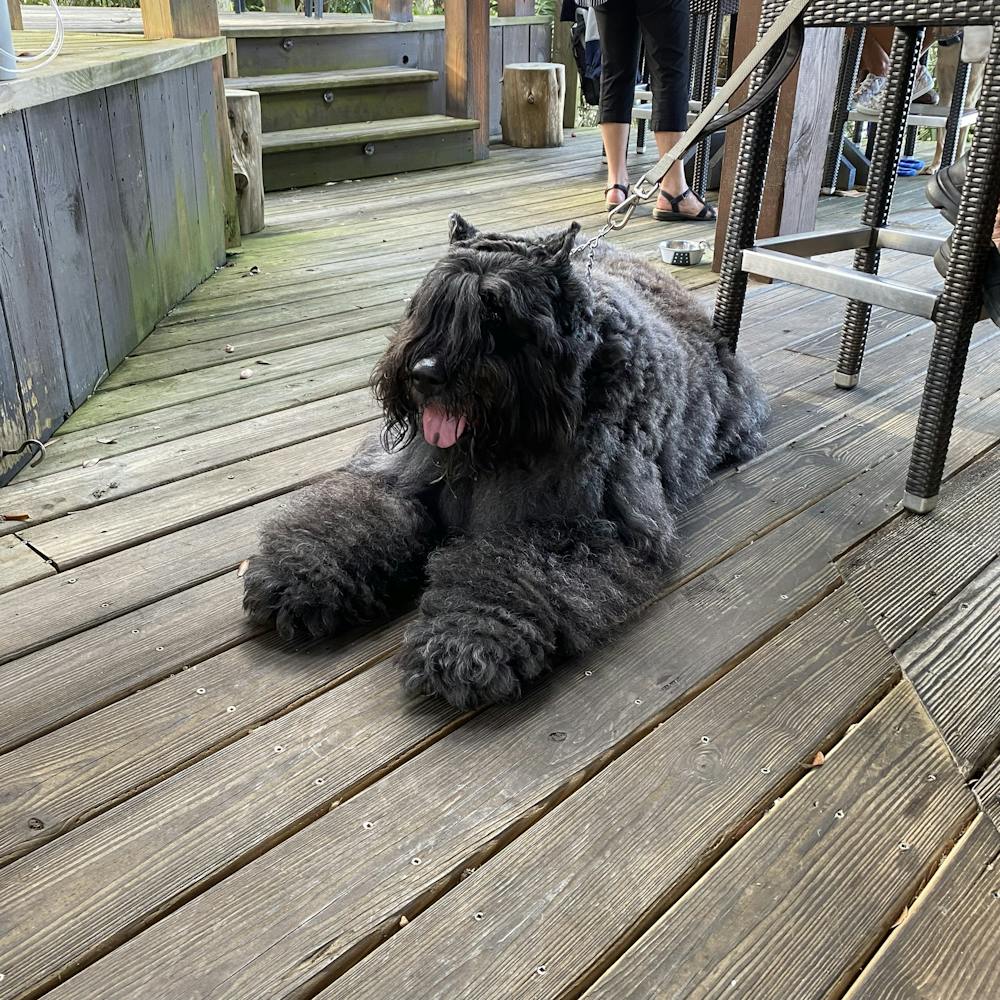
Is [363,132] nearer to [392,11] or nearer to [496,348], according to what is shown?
[392,11]

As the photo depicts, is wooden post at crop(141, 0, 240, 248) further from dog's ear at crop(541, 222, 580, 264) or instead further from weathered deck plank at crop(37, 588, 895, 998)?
weathered deck plank at crop(37, 588, 895, 998)

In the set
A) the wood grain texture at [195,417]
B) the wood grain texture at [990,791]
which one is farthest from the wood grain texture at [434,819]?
the wood grain texture at [195,417]

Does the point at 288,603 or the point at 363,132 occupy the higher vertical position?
the point at 363,132

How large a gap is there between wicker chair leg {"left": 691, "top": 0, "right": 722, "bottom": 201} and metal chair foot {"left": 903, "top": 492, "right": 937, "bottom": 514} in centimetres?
375

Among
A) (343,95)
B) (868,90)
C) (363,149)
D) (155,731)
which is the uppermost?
(868,90)

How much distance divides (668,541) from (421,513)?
0.53 metres

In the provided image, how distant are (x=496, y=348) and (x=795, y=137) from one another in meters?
2.86

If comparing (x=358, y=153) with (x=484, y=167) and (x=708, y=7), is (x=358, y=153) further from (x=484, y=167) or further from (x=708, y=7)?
(x=708, y=7)

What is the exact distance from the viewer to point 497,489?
6.43 ft

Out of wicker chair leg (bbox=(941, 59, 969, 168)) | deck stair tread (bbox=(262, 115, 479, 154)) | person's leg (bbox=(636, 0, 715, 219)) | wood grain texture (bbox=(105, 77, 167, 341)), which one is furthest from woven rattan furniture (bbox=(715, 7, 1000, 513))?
→ deck stair tread (bbox=(262, 115, 479, 154))

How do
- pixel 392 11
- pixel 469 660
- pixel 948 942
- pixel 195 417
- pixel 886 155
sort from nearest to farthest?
pixel 948 942
pixel 469 660
pixel 886 155
pixel 195 417
pixel 392 11

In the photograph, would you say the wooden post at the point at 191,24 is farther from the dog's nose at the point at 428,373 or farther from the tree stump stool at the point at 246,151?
the dog's nose at the point at 428,373

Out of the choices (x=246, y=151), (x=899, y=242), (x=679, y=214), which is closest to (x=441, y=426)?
(x=899, y=242)

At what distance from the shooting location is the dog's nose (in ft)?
5.58
